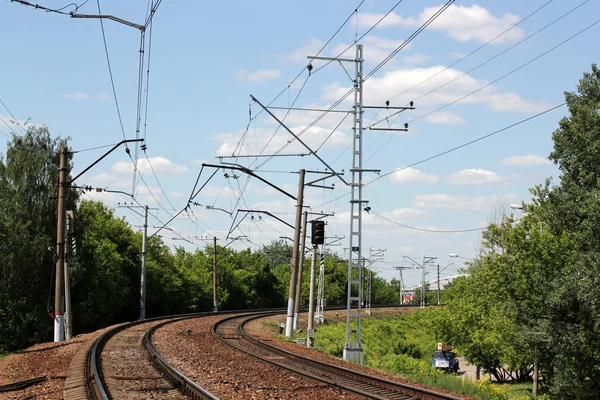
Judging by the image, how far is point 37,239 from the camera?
39.4 meters

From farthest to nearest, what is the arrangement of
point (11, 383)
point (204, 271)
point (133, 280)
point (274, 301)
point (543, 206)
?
point (274, 301), point (204, 271), point (133, 280), point (543, 206), point (11, 383)

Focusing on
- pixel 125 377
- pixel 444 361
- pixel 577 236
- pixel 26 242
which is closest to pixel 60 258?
pixel 26 242

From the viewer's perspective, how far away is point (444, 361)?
2277 inches

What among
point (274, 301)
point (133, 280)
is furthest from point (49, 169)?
point (274, 301)

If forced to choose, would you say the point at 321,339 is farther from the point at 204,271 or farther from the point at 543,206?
the point at 204,271

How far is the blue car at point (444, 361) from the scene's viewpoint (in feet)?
189

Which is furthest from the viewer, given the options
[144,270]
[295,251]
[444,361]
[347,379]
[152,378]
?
[444,361]

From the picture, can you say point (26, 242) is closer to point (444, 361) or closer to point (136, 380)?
point (136, 380)

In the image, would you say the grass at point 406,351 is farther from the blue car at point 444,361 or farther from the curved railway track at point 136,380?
the curved railway track at point 136,380

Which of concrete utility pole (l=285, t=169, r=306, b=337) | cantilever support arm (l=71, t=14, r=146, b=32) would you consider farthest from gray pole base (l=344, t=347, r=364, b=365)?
cantilever support arm (l=71, t=14, r=146, b=32)

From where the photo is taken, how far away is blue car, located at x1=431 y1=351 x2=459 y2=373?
189 ft

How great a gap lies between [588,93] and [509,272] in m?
11.7

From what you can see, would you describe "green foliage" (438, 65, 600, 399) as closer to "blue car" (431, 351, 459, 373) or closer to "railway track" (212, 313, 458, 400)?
"railway track" (212, 313, 458, 400)

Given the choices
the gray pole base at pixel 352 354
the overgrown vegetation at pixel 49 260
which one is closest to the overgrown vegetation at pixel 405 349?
the gray pole base at pixel 352 354
